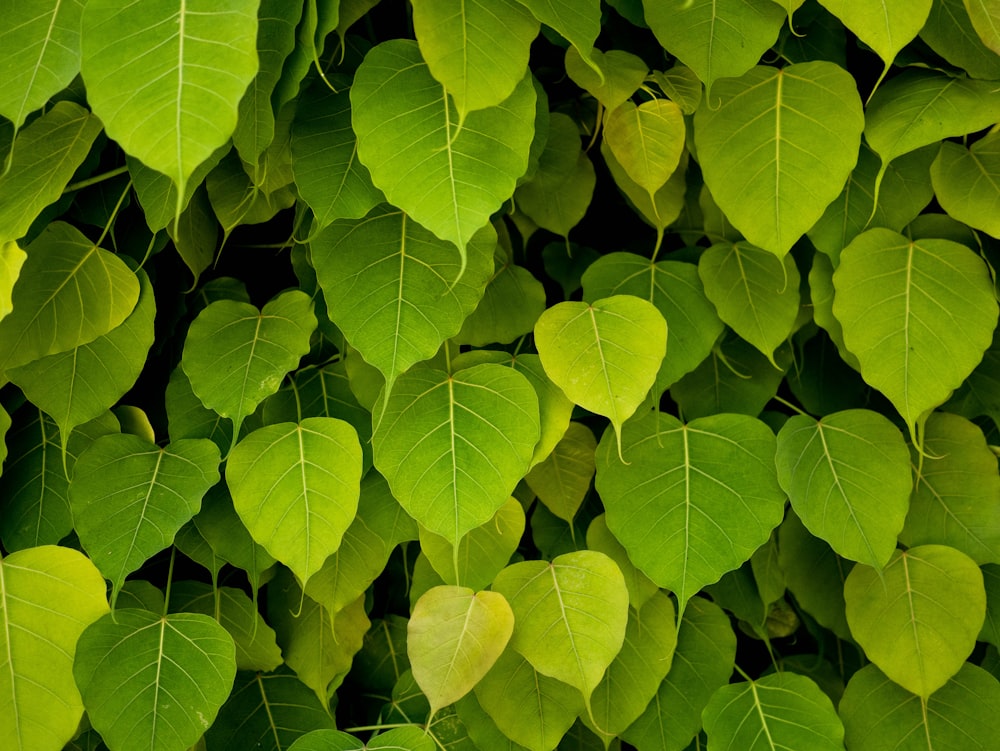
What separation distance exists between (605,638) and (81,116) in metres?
0.76

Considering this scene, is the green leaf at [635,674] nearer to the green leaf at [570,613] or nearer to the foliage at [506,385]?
the foliage at [506,385]

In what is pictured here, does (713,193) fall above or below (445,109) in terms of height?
below

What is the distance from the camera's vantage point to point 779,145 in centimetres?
90

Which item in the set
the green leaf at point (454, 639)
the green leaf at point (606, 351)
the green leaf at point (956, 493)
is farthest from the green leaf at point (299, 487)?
the green leaf at point (956, 493)

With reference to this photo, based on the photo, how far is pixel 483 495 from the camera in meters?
0.85

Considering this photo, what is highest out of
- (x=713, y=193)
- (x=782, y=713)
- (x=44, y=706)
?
(x=713, y=193)

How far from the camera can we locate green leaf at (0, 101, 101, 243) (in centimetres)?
85

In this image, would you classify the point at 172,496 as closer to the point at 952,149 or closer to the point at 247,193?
the point at 247,193

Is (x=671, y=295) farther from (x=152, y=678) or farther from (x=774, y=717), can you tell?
(x=152, y=678)

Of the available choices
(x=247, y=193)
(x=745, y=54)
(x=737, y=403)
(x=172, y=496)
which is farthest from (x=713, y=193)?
(x=172, y=496)

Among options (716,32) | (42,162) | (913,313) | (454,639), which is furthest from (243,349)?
(913,313)

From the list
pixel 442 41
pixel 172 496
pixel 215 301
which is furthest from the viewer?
pixel 215 301

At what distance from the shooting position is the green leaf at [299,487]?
86 cm

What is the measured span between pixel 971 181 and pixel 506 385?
1.84 ft
